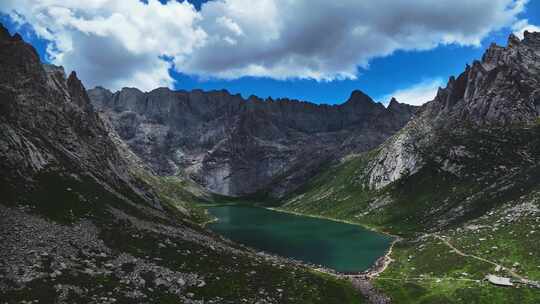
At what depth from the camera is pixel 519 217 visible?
10138cm

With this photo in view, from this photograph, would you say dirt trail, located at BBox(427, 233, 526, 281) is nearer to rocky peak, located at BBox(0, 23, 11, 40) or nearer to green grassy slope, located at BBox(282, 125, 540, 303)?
green grassy slope, located at BBox(282, 125, 540, 303)

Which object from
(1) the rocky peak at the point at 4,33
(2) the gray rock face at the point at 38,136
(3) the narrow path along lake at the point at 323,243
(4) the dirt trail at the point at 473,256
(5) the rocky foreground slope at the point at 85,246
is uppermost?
(1) the rocky peak at the point at 4,33

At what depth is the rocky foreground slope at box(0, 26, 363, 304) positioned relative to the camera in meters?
44.3

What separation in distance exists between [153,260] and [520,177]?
Result: 132541 millimetres

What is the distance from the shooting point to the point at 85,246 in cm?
5466

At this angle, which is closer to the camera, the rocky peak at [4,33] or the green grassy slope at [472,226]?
the green grassy slope at [472,226]

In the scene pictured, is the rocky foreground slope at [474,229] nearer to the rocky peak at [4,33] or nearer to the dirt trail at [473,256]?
the dirt trail at [473,256]

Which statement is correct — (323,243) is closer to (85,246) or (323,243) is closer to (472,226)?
(472,226)

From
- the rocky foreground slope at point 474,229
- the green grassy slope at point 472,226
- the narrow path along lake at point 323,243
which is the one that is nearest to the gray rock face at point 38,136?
the narrow path along lake at point 323,243

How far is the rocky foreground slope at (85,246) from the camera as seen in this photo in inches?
1745

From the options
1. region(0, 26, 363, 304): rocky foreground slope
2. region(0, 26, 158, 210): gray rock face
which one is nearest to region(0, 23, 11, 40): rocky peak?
region(0, 26, 158, 210): gray rock face

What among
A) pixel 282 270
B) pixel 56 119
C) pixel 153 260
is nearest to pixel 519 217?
pixel 282 270

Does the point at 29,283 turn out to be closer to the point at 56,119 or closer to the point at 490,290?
the point at 490,290

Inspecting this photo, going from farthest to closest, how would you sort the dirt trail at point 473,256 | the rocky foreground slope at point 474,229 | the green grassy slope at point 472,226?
the dirt trail at point 473,256 → the green grassy slope at point 472,226 → the rocky foreground slope at point 474,229
